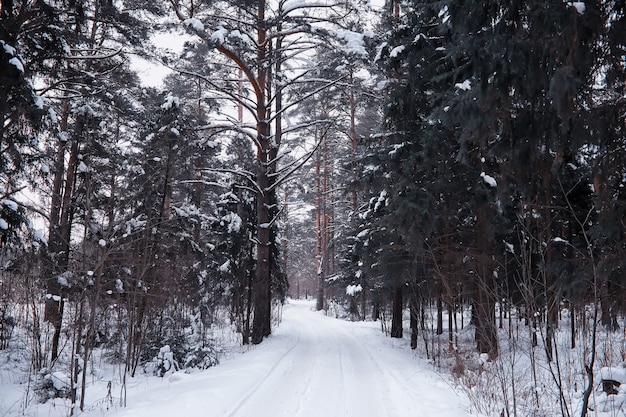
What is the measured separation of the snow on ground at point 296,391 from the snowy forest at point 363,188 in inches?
21.1

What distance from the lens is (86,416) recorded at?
19.2ft

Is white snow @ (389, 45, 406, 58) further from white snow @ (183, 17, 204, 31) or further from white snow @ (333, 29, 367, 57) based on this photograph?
white snow @ (183, 17, 204, 31)

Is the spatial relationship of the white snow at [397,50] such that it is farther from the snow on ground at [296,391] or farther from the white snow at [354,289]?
the white snow at [354,289]

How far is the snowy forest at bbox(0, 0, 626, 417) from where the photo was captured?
18.2ft

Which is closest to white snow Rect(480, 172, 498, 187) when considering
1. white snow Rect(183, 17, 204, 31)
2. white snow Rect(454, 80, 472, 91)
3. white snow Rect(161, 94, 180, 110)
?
white snow Rect(454, 80, 472, 91)

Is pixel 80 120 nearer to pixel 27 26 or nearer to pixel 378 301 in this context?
pixel 27 26

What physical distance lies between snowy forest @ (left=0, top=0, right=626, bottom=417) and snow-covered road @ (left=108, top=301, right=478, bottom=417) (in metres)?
0.71

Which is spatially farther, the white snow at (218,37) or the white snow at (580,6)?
the white snow at (218,37)

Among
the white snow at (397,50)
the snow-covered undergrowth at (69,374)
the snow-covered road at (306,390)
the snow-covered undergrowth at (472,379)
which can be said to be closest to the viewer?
the snow-covered undergrowth at (472,379)

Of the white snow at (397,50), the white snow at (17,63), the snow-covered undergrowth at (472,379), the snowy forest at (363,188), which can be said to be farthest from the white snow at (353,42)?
the white snow at (17,63)

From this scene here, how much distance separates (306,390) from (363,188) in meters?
6.69

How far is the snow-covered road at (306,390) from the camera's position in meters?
5.65

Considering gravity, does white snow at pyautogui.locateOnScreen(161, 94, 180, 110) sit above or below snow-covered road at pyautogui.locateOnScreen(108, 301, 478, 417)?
above

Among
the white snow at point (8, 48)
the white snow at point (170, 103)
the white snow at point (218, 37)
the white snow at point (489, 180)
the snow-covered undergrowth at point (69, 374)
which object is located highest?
the white snow at point (218, 37)
